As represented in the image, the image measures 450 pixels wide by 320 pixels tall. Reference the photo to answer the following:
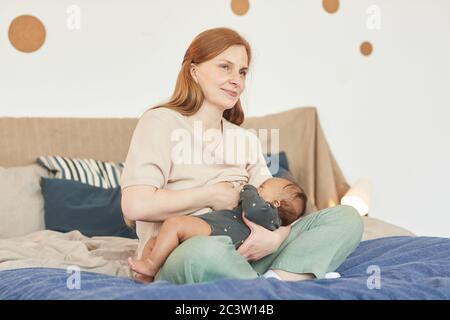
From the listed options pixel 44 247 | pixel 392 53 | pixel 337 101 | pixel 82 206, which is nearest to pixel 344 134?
pixel 337 101

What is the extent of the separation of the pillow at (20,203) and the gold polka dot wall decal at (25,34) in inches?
25.6

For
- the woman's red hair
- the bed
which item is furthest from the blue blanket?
the woman's red hair

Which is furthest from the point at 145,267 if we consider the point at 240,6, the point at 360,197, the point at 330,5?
the point at 330,5

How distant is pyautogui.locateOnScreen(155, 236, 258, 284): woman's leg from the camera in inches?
55.7

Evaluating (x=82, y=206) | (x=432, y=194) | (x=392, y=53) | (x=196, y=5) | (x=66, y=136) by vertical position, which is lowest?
(x=432, y=194)

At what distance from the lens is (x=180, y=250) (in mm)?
1441

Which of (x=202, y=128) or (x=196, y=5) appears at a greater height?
(x=196, y=5)

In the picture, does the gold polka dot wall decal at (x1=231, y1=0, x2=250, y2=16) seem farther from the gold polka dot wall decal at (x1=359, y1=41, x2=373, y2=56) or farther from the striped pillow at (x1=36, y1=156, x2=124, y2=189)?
the striped pillow at (x1=36, y1=156, x2=124, y2=189)

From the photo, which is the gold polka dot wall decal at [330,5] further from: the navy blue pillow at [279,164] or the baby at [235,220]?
the baby at [235,220]

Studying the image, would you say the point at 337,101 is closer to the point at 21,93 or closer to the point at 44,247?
the point at 21,93

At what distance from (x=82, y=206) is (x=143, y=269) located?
0.90m

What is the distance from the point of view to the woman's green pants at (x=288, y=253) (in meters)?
1.42

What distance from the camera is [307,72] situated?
3.25 meters

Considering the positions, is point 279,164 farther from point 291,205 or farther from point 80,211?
point 291,205
